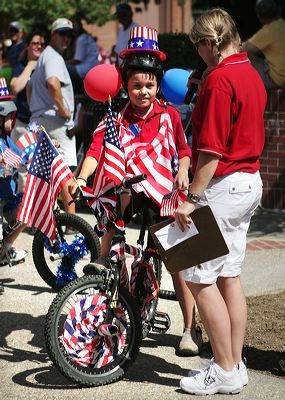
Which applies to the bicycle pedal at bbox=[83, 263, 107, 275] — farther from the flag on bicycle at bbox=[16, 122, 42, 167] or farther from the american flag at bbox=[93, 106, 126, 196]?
the flag on bicycle at bbox=[16, 122, 42, 167]

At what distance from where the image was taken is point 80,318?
5.22m

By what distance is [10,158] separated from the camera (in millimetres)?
7473

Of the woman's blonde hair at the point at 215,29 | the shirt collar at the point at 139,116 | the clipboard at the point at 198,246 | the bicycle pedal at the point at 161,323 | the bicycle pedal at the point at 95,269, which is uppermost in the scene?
the woman's blonde hair at the point at 215,29

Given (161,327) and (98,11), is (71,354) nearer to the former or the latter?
(161,327)

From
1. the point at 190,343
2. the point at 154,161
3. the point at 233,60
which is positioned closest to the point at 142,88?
the point at 154,161

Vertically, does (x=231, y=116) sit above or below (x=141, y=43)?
below

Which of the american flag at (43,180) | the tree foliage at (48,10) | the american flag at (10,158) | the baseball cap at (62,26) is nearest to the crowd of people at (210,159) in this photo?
the american flag at (43,180)

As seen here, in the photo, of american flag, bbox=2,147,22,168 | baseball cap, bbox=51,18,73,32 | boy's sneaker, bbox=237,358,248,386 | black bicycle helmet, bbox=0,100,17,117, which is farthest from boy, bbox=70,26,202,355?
baseball cap, bbox=51,18,73,32

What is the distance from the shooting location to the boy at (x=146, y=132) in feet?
18.4

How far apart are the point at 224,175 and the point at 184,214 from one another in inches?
11.8

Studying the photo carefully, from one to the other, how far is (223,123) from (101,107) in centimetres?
695

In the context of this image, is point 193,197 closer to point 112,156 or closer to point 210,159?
point 210,159

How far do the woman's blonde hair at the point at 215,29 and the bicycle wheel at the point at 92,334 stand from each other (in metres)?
1.46

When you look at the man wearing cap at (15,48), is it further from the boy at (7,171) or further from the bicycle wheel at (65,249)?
the bicycle wheel at (65,249)
